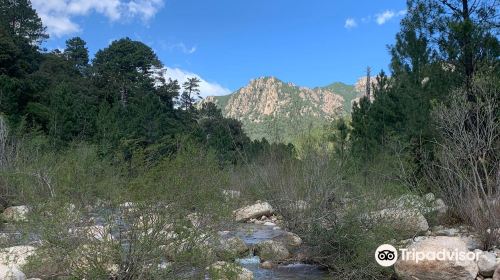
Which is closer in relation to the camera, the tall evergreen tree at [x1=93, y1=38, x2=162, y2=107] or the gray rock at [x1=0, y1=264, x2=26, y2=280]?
the gray rock at [x1=0, y1=264, x2=26, y2=280]

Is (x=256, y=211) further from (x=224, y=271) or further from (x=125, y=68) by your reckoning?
(x=125, y=68)

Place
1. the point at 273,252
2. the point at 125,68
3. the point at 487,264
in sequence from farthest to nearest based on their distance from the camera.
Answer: the point at 125,68
the point at 273,252
the point at 487,264

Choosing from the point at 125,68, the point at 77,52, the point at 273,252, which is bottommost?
the point at 273,252

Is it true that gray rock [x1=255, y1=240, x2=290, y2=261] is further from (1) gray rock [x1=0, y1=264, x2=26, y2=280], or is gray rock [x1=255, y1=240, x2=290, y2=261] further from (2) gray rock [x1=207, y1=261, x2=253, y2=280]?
(1) gray rock [x1=0, y1=264, x2=26, y2=280]

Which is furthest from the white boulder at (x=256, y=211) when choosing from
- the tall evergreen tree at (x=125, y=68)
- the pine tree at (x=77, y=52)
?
the pine tree at (x=77, y=52)

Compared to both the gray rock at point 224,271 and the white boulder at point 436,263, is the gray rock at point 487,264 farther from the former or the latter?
the gray rock at point 224,271

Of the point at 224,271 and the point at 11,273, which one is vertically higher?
the point at 224,271

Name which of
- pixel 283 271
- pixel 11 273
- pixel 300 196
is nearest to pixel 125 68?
pixel 300 196

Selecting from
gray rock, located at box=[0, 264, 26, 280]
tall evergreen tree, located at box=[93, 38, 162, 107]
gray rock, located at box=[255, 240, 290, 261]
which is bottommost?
gray rock, located at box=[255, 240, 290, 261]

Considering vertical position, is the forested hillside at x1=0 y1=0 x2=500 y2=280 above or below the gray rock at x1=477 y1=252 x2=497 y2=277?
above

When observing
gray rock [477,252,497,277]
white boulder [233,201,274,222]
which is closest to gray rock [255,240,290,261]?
gray rock [477,252,497,277]

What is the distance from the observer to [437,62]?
13781 mm

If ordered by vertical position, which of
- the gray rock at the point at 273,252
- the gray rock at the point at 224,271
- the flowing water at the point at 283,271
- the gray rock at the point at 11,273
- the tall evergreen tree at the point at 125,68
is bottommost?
the flowing water at the point at 283,271

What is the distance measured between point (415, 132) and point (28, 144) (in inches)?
555
